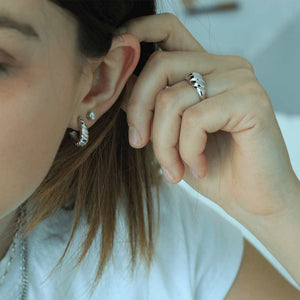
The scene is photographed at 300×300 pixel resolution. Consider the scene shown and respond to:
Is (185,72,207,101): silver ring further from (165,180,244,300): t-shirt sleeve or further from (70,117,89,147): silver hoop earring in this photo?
(165,180,244,300): t-shirt sleeve

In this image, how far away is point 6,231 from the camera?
98 cm

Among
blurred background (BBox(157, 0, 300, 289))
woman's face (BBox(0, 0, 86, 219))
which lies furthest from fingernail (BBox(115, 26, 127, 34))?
blurred background (BBox(157, 0, 300, 289))

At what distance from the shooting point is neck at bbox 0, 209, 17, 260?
3.20 ft

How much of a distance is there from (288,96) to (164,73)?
1440mm

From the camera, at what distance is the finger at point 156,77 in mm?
890

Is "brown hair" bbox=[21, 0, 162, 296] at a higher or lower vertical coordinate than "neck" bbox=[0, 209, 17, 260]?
higher

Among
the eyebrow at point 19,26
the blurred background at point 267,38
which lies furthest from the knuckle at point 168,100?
the blurred background at point 267,38

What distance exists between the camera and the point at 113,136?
3.39 ft

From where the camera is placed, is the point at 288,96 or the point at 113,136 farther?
the point at 288,96

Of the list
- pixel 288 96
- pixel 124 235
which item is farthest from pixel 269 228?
pixel 288 96

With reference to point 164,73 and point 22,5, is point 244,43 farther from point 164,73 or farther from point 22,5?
point 22,5

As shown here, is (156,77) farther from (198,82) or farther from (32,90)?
(32,90)

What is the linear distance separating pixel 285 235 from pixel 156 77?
0.41 meters

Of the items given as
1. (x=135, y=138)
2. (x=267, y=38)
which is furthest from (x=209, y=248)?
(x=267, y=38)
